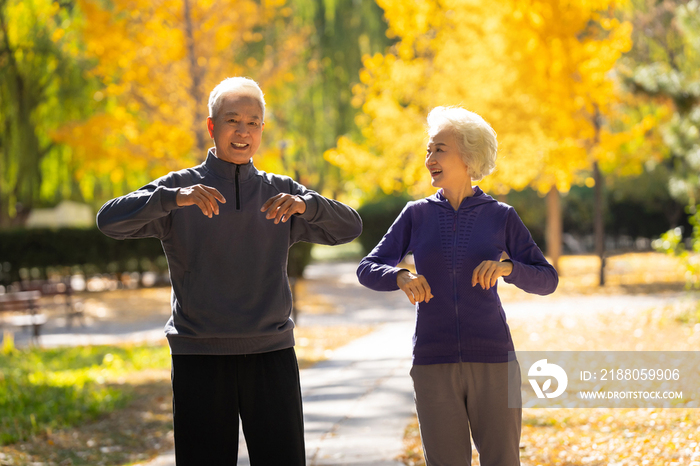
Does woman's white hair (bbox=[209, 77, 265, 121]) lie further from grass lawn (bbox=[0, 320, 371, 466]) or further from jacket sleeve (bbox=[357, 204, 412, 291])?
grass lawn (bbox=[0, 320, 371, 466])

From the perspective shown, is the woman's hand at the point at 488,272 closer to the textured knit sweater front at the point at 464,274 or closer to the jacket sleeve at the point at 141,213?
the textured knit sweater front at the point at 464,274

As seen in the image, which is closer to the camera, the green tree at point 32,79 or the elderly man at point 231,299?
the elderly man at point 231,299

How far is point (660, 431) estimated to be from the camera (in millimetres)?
4656

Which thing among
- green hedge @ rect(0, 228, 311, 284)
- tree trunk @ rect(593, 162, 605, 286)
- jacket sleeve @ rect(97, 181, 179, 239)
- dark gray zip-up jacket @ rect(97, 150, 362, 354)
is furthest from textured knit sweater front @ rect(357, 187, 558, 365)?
green hedge @ rect(0, 228, 311, 284)

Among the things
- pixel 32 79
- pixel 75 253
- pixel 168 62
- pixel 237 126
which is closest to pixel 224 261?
pixel 237 126

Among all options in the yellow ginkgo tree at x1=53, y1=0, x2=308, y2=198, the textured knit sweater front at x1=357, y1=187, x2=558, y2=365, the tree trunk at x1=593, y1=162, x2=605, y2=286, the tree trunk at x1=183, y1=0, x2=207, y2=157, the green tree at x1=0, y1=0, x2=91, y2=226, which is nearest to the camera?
the textured knit sweater front at x1=357, y1=187, x2=558, y2=365

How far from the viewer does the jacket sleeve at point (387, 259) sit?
274 centimetres

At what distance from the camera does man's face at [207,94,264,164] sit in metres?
2.73

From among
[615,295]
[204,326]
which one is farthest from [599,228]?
[204,326]

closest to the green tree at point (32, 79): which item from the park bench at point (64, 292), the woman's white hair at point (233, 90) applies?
the park bench at point (64, 292)

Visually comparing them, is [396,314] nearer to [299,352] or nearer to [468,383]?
[299,352]

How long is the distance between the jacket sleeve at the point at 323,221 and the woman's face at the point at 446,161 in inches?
14.1

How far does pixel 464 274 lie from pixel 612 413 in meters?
3.24

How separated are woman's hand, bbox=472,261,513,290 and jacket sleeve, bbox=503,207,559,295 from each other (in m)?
0.07
